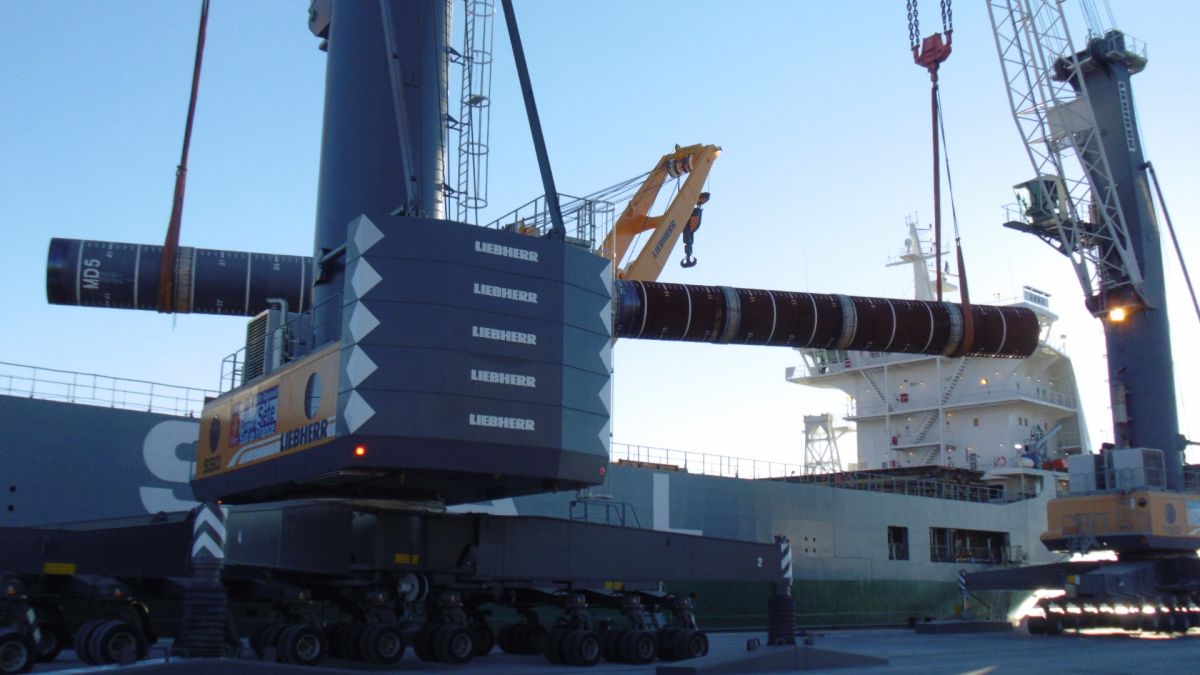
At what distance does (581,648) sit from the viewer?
61.3 ft

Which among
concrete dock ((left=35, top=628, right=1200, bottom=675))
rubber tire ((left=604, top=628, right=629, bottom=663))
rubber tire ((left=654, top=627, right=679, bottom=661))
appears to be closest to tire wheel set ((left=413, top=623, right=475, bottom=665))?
concrete dock ((left=35, top=628, right=1200, bottom=675))

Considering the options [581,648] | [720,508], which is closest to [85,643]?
[581,648]

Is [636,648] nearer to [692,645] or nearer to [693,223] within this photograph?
[692,645]

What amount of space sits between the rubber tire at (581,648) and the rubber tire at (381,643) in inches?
119

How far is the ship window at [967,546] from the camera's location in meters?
44.9

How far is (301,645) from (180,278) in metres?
11.2

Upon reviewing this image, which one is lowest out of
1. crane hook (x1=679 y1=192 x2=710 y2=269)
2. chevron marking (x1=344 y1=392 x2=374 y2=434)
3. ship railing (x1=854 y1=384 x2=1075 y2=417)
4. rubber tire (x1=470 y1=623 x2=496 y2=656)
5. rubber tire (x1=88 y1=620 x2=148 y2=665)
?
rubber tire (x1=470 y1=623 x2=496 y2=656)

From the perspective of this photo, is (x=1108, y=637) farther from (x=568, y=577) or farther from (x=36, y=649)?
(x=36, y=649)

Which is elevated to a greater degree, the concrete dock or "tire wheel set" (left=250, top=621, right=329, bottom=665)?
"tire wheel set" (left=250, top=621, right=329, bottom=665)

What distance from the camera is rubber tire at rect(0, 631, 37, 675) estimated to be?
14.1 meters

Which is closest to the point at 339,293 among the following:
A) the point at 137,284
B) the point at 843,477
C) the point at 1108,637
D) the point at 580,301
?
the point at 580,301

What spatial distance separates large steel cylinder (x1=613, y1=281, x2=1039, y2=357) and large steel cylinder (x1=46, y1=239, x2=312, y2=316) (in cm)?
799

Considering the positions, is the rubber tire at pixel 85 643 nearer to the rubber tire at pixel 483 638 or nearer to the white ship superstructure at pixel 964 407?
the rubber tire at pixel 483 638

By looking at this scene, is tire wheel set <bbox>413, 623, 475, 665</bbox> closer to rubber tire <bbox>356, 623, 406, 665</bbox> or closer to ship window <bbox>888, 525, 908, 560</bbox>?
rubber tire <bbox>356, 623, 406, 665</bbox>
